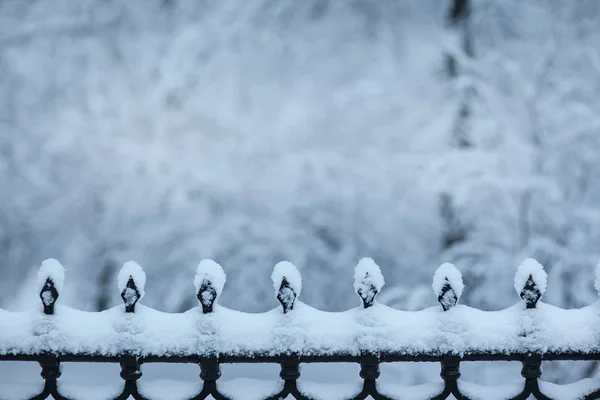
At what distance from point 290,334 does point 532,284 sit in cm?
60

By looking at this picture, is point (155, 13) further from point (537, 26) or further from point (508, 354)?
point (508, 354)

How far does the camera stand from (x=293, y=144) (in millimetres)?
6742

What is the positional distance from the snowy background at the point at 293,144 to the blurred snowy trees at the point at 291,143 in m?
0.02

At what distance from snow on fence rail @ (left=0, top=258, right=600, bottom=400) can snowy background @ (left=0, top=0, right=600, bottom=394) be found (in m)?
4.80


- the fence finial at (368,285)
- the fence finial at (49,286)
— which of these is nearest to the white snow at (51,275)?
the fence finial at (49,286)

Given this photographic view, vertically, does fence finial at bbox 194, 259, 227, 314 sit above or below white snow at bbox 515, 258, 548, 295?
below

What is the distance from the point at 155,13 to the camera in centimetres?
628

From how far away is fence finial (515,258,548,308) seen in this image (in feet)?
4.13

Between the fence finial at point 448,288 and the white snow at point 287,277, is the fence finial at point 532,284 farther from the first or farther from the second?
the white snow at point 287,277

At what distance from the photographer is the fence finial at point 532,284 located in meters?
1.26

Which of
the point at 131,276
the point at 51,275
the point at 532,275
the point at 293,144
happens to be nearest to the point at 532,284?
the point at 532,275

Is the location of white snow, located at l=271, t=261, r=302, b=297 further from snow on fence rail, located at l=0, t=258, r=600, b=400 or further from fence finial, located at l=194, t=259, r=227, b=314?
fence finial, located at l=194, t=259, r=227, b=314

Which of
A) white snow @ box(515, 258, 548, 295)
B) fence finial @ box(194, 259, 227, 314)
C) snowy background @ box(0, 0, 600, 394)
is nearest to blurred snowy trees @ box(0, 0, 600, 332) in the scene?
snowy background @ box(0, 0, 600, 394)

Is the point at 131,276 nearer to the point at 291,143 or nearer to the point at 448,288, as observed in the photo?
the point at 448,288
